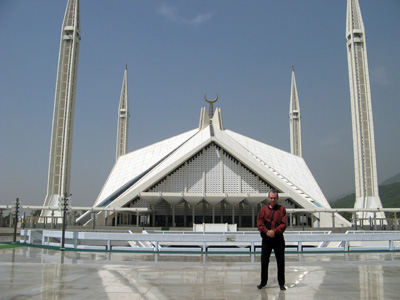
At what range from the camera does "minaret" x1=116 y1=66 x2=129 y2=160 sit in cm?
5069

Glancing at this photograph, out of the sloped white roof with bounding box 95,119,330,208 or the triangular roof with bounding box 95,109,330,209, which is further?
the sloped white roof with bounding box 95,119,330,208

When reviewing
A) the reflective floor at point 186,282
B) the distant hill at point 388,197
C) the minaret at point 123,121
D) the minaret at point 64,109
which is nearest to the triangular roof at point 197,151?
the minaret at point 123,121

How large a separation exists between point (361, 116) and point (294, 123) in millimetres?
19038

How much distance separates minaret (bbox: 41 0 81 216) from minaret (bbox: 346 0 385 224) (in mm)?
22357

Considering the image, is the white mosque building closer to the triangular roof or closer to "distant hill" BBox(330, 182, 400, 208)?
the triangular roof

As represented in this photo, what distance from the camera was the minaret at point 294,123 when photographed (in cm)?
5069

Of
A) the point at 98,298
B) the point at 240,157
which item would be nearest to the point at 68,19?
the point at 240,157

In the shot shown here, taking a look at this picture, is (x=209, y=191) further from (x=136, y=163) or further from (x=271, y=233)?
(x=271, y=233)

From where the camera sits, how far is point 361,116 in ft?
109

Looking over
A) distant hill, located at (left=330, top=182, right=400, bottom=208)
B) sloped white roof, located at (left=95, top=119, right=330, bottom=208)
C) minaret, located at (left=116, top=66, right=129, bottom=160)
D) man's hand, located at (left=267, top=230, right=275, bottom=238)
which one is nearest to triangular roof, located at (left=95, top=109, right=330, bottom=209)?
sloped white roof, located at (left=95, top=119, right=330, bottom=208)

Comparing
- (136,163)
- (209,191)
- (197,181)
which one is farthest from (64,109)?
(209,191)

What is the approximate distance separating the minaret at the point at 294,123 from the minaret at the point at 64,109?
91.9 feet

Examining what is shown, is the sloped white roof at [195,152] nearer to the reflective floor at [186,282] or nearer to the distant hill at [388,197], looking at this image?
the reflective floor at [186,282]

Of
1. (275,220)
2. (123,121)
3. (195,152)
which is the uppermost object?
(123,121)
